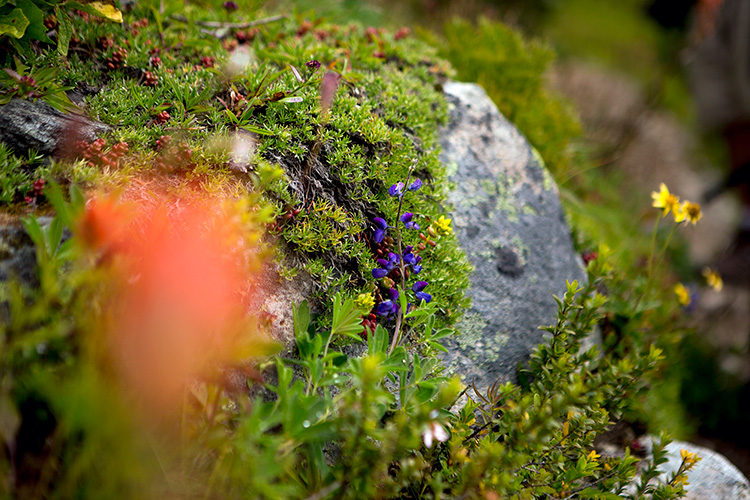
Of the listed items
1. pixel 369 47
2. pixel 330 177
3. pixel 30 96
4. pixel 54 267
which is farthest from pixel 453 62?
pixel 54 267

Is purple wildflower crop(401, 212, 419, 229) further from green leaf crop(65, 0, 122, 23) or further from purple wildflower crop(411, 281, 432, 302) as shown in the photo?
green leaf crop(65, 0, 122, 23)

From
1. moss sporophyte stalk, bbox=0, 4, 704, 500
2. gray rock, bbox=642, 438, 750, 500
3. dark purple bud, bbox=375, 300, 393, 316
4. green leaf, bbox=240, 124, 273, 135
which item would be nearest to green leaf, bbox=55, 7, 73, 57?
moss sporophyte stalk, bbox=0, 4, 704, 500

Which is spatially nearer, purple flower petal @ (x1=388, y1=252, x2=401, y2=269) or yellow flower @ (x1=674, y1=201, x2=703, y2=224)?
purple flower petal @ (x1=388, y1=252, x2=401, y2=269)

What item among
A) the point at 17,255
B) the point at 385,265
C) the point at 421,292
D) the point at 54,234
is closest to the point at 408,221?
the point at 385,265

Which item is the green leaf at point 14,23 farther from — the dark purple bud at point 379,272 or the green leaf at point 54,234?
the dark purple bud at point 379,272

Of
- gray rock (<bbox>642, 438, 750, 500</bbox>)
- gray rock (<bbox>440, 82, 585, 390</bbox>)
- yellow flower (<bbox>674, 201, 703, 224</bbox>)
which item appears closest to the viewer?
gray rock (<bbox>642, 438, 750, 500</bbox>)

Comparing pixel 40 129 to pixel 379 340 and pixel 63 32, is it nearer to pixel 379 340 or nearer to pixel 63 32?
pixel 63 32
